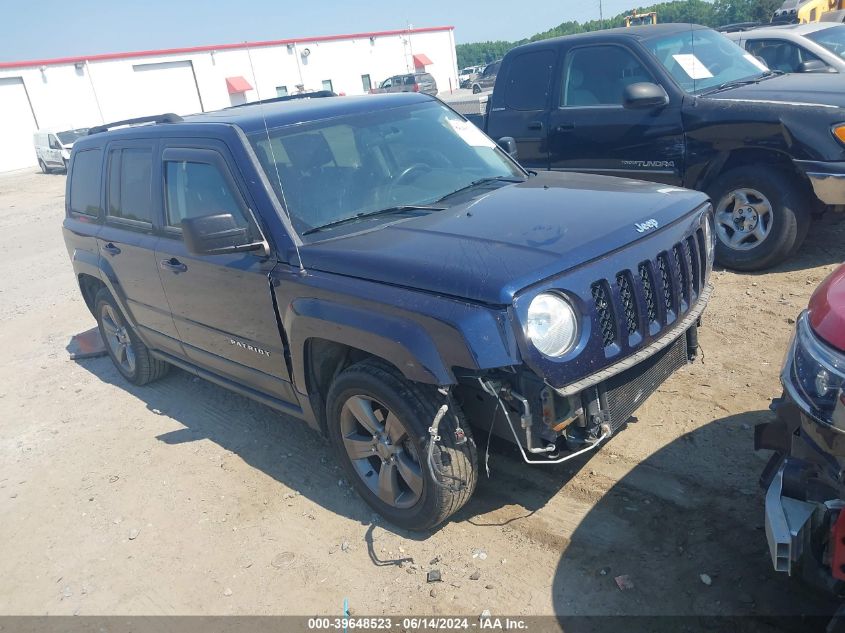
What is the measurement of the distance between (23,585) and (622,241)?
3489 millimetres

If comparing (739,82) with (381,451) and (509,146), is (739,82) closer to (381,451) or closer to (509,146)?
(509,146)

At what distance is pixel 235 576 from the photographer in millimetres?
3445

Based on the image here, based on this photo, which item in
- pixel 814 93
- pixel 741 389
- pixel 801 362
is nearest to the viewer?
pixel 801 362

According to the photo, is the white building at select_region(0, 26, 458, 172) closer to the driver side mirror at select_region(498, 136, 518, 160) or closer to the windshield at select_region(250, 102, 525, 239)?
the driver side mirror at select_region(498, 136, 518, 160)

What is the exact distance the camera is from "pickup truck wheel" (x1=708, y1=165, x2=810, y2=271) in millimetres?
5711

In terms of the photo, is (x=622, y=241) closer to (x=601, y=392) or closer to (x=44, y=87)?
(x=601, y=392)

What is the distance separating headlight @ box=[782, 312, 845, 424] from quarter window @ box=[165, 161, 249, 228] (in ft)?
8.62

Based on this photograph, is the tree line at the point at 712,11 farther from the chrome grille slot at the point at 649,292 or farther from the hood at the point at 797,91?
the chrome grille slot at the point at 649,292

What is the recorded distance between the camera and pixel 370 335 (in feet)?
10.0

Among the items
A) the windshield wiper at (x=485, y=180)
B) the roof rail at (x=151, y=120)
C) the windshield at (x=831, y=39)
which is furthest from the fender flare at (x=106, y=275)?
the windshield at (x=831, y=39)

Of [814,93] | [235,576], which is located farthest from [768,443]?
[814,93]

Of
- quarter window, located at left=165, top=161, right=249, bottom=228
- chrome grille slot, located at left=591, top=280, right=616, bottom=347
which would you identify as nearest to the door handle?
quarter window, located at left=165, top=161, right=249, bottom=228

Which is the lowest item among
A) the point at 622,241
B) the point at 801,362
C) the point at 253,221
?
the point at 801,362

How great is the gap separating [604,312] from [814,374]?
35.8 inches
